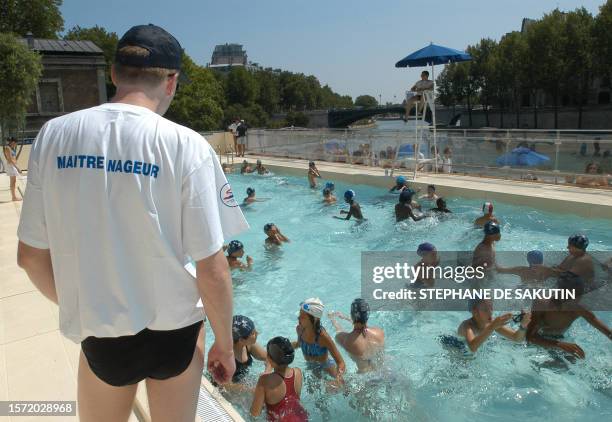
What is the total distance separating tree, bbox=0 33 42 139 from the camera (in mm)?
17109

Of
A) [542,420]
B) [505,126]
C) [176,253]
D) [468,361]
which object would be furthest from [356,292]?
[505,126]

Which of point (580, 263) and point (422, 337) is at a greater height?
point (580, 263)

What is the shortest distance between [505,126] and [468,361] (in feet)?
197

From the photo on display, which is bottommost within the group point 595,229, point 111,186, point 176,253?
point 595,229

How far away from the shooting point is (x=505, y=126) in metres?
58.9

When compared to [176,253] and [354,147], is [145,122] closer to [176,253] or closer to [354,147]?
[176,253]

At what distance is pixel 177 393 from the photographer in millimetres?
1863

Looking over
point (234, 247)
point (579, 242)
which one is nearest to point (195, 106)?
point (234, 247)

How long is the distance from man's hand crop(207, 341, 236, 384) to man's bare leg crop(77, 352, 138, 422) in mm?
326

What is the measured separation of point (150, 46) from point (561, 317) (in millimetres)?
4802

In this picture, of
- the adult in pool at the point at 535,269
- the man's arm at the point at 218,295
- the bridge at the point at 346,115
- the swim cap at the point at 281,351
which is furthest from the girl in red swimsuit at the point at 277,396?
the bridge at the point at 346,115

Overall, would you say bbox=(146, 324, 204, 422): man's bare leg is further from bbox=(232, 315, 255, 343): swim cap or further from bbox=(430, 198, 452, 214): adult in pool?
bbox=(430, 198, 452, 214): adult in pool

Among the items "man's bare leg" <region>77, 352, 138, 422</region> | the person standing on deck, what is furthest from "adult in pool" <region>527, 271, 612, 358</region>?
"man's bare leg" <region>77, 352, 138, 422</region>

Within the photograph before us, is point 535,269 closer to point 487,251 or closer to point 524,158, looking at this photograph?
point 487,251
